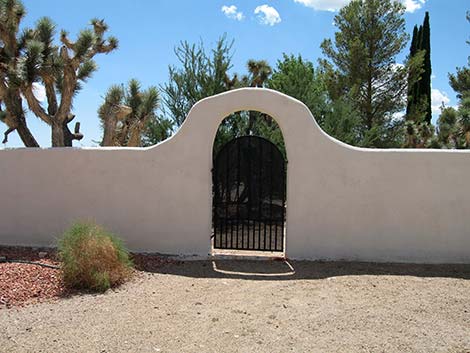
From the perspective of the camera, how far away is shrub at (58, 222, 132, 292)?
19.3 ft

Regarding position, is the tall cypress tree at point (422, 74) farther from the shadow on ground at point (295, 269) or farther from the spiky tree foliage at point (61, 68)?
the shadow on ground at point (295, 269)

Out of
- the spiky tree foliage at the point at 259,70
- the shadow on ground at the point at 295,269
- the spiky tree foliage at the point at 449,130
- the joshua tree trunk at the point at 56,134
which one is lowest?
the shadow on ground at the point at 295,269

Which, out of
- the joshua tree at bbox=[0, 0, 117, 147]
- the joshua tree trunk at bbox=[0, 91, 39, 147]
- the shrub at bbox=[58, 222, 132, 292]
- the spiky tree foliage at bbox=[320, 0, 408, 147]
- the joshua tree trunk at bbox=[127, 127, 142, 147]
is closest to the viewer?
the shrub at bbox=[58, 222, 132, 292]

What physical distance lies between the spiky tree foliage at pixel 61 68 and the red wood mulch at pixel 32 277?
213 inches

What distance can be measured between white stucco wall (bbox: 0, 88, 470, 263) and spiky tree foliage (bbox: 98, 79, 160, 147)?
810cm

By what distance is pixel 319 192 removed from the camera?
739cm

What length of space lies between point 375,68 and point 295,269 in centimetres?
2018

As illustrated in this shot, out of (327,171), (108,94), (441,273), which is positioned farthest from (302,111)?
(108,94)

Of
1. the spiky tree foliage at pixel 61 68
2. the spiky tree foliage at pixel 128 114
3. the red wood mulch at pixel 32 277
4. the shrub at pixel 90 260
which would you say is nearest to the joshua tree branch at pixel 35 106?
the spiky tree foliage at pixel 61 68

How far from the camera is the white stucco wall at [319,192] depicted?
7344 mm

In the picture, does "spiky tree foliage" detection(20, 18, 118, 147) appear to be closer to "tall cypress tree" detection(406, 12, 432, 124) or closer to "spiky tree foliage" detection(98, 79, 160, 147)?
"spiky tree foliage" detection(98, 79, 160, 147)

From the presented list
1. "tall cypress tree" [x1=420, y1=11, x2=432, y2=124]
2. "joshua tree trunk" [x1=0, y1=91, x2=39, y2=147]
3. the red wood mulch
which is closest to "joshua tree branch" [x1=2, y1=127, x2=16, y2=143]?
"joshua tree trunk" [x1=0, y1=91, x2=39, y2=147]

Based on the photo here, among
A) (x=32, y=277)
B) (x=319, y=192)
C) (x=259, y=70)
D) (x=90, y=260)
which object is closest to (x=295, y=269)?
(x=319, y=192)

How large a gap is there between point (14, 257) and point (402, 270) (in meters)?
6.30
